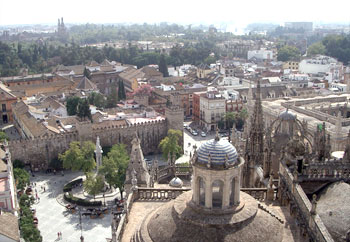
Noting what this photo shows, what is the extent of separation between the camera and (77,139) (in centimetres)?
5753

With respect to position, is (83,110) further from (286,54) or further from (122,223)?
(286,54)

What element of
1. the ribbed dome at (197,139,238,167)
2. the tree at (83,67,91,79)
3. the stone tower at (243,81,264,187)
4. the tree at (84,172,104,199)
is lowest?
the tree at (84,172,104,199)

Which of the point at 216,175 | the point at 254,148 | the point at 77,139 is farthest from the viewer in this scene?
the point at 77,139

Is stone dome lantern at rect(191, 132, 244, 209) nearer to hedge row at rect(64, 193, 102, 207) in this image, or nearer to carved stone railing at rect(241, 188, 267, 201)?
carved stone railing at rect(241, 188, 267, 201)

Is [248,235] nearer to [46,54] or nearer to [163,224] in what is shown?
[163,224]

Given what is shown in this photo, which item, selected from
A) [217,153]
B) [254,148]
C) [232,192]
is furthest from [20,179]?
[217,153]

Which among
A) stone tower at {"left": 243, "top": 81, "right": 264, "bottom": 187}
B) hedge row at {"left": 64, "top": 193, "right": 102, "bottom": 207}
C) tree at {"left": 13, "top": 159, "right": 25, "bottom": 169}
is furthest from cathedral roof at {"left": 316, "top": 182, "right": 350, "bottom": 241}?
tree at {"left": 13, "top": 159, "right": 25, "bottom": 169}

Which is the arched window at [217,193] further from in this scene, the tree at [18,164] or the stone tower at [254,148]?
the tree at [18,164]

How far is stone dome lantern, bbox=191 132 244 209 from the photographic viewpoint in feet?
41.9

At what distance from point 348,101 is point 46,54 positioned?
397 feet

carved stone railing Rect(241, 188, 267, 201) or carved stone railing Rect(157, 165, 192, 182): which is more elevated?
carved stone railing Rect(241, 188, 267, 201)

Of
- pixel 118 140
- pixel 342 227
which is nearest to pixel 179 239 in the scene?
pixel 342 227

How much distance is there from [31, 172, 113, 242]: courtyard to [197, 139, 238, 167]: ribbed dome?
22.8m

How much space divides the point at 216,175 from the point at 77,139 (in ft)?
154
